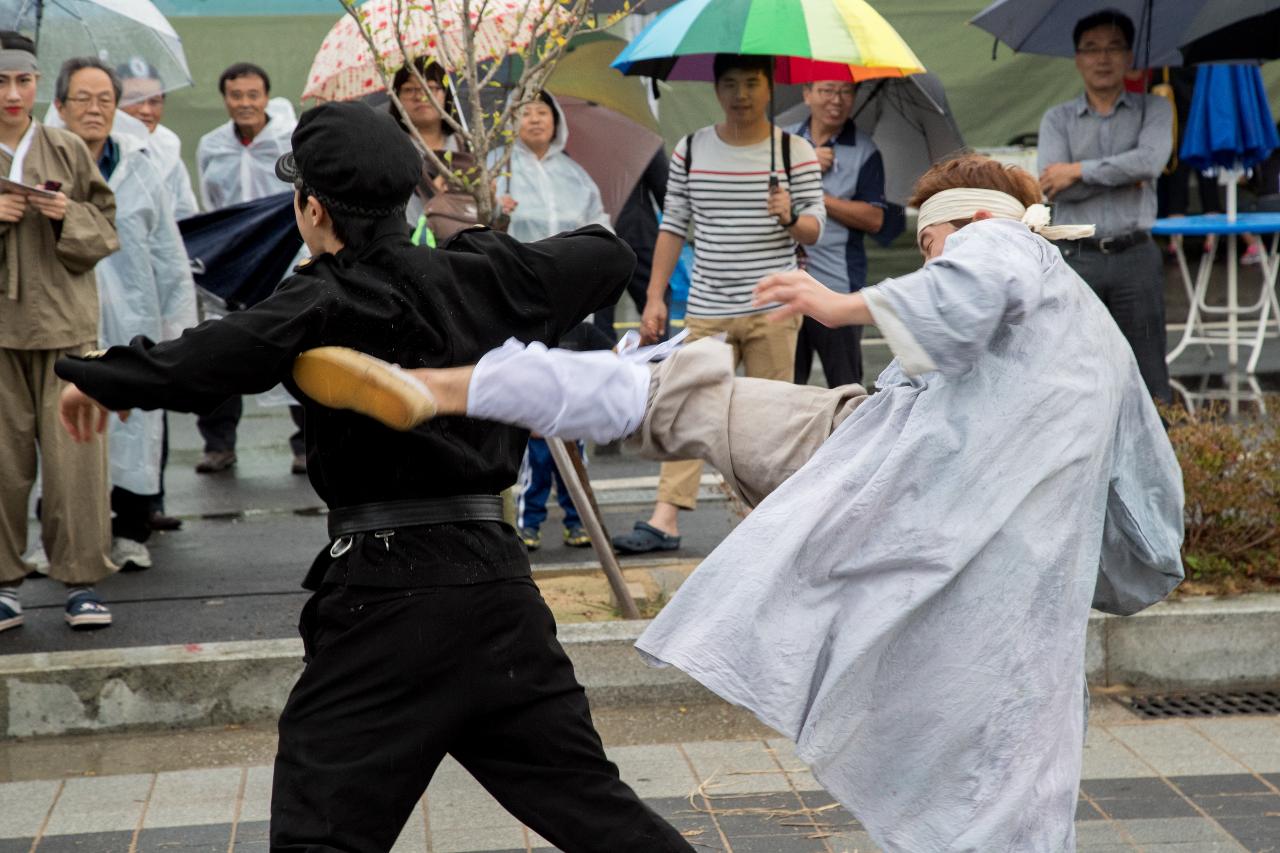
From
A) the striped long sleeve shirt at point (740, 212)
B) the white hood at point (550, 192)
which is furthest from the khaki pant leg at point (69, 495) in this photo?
the striped long sleeve shirt at point (740, 212)

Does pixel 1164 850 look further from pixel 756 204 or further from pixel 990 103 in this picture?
pixel 990 103

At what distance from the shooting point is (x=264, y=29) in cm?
1255

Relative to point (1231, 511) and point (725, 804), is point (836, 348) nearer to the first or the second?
point (1231, 511)

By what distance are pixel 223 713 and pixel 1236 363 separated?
857cm

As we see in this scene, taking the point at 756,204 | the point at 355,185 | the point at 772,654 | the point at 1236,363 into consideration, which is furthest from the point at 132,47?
the point at 1236,363

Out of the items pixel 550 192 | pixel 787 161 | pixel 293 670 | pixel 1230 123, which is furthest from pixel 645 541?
pixel 1230 123

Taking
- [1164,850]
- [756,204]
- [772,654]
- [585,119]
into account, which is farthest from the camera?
[585,119]

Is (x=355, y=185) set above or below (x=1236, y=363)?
above

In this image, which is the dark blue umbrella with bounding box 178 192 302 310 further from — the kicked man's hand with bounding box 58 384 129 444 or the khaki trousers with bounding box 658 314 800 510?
the kicked man's hand with bounding box 58 384 129 444

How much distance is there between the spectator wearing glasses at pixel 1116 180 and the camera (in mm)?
7051

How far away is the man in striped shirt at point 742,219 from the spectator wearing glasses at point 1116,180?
1.27 metres

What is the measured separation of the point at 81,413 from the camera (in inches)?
112

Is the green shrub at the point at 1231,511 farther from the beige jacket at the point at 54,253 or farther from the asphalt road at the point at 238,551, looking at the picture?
the beige jacket at the point at 54,253

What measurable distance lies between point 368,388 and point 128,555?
4547 millimetres
